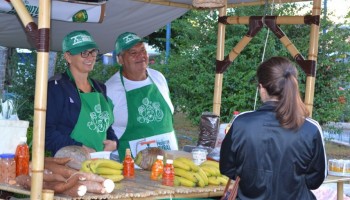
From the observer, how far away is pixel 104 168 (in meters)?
3.40

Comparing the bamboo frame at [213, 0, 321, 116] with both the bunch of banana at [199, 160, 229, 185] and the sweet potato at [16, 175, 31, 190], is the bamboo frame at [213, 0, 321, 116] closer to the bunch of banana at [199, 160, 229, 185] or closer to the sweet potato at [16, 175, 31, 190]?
the bunch of banana at [199, 160, 229, 185]

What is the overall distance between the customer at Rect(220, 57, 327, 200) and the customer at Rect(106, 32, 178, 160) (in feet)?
6.00

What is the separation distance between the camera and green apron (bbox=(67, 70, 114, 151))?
390cm

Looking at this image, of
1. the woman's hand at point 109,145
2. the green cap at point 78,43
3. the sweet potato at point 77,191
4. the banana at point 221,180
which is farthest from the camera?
the woman's hand at point 109,145

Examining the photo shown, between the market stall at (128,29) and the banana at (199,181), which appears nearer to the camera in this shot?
the market stall at (128,29)

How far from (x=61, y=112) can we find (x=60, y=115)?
0.02 meters

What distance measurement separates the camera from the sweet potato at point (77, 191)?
2965mm

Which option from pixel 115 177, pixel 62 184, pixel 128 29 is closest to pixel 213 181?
pixel 115 177

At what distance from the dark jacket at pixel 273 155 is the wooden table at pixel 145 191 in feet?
1.81

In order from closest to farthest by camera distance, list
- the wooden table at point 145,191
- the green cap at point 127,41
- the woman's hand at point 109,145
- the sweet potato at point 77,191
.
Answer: the sweet potato at point 77,191 → the wooden table at point 145,191 → the woman's hand at point 109,145 → the green cap at point 127,41

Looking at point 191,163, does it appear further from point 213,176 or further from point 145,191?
point 145,191

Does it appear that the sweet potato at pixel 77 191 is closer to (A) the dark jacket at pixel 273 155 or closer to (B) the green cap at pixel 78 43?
(A) the dark jacket at pixel 273 155

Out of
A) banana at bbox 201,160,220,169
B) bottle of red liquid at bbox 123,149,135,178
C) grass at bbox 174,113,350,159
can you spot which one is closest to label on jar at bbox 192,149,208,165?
banana at bbox 201,160,220,169

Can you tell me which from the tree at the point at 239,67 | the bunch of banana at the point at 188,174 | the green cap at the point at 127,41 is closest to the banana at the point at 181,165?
the bunch of banana at the point at 188,174
